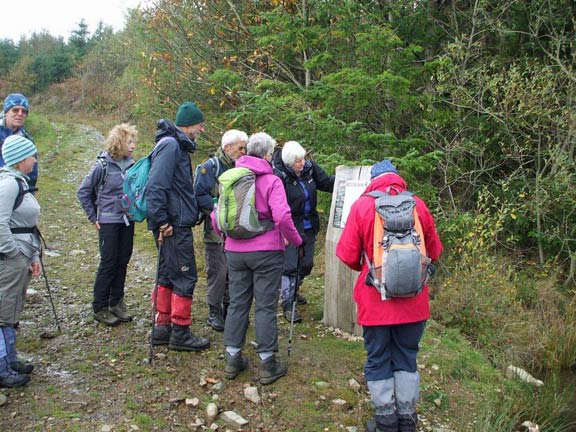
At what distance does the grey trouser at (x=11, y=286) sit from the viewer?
3.96 metres

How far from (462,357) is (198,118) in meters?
3.82

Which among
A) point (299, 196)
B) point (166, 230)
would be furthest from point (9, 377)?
point (299, 196)

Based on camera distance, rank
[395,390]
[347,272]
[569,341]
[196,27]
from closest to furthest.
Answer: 1. [395,390]
2. [347,272]
3. [569,341]
4. [196,27]

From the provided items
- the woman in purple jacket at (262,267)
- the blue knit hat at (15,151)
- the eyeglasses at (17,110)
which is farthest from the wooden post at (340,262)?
the eyeglasses at (17,110)

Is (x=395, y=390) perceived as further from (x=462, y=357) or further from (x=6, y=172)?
(x=6, y=172)

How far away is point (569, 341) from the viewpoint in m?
6.27

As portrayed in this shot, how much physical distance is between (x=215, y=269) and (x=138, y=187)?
A: 4.13ft

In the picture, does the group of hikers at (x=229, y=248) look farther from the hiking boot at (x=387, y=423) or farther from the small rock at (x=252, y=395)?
the small rock at (x=252, y=395)

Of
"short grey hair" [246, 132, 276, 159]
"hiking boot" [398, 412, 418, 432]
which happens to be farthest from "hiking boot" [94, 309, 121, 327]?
"hiking boot" [398, 412, 418, 432]

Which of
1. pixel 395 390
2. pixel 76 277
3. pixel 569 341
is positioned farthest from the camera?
pixel 76 277

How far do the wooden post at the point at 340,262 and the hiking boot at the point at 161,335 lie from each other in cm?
184

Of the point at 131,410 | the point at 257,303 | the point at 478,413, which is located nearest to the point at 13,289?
the point at 131,410

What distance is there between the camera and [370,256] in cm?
365

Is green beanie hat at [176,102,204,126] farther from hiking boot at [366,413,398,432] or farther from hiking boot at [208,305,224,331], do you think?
hiking boot at [366,413,398,432]
